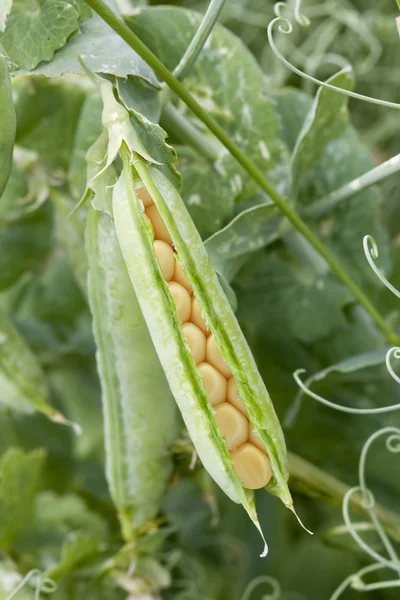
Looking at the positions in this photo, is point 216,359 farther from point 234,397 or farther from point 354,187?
point 354,187

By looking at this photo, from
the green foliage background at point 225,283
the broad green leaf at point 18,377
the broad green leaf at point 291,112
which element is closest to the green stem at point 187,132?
the green foliage background at point 225,283

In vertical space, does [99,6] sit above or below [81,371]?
above

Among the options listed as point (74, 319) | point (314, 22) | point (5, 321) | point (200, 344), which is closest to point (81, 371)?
point (74, 319)

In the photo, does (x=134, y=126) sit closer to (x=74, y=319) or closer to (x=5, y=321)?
(x=5, y=321)

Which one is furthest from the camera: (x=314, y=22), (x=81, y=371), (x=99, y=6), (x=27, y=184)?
(x=314, y=22)

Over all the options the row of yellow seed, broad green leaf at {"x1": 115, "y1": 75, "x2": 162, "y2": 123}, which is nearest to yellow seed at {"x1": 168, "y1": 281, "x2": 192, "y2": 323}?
the row of yellow seed
